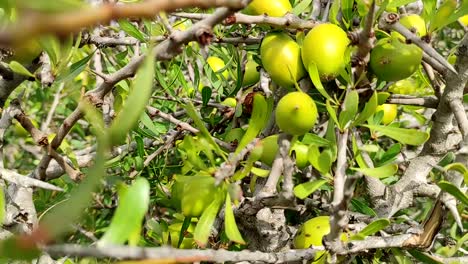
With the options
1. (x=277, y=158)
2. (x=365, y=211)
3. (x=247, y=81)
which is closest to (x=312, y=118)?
(x=277, y=158)

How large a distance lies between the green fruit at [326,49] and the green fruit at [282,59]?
2 cm

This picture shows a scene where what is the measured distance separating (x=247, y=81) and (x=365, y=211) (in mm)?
441

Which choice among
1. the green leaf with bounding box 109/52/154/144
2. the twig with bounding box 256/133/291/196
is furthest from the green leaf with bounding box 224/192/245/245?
the green leaf with bounding box 109/52/154/144

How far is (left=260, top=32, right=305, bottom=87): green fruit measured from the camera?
107 centimetres

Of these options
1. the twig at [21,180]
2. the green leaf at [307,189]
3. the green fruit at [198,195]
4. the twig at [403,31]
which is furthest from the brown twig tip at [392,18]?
the twig at [21,180]

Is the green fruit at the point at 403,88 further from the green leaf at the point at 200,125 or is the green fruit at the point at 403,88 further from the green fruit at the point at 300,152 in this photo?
the green leaf at the point at 200,125

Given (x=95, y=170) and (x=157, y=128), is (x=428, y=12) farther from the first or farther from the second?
(x=95, y=170)

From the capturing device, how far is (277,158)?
41.1 inches

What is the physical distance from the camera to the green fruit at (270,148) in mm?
1098

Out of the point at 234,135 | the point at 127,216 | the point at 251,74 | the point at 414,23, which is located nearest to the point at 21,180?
the point at 127,216

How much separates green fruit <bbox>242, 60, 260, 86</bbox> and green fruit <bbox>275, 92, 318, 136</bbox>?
0.43 meters

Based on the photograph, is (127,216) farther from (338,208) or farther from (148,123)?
(148,123)

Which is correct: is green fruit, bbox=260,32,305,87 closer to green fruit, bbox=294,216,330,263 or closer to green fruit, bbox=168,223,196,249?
green fruit, bbox=294,216,330,263

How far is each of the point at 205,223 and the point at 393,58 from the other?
45 centimetres
